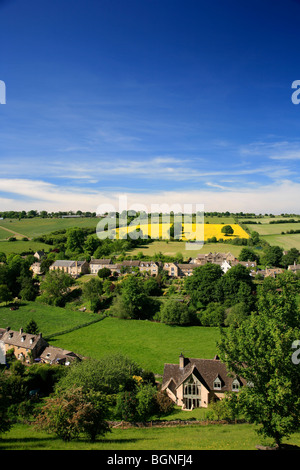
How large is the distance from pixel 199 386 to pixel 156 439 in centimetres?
1184

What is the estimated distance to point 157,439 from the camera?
18.2 metres

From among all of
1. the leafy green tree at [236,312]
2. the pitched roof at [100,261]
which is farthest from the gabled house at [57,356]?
the pitched roof at [100,261]

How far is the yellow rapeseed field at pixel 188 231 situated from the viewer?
370ft

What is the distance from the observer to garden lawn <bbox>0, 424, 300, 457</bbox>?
15555mm

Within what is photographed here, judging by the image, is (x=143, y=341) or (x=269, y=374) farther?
(x=143, y=341)

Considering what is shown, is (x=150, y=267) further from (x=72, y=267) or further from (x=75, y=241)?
(x=75, y=241)

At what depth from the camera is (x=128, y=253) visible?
314ft

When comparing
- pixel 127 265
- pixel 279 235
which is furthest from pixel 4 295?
pixel 279 235

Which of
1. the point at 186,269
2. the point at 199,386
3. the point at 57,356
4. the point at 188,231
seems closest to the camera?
the point at 199,386

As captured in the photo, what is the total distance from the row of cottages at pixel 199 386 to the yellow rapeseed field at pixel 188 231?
8118 centimetres

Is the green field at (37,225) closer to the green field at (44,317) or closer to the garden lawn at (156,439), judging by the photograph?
the green field at (44,317)

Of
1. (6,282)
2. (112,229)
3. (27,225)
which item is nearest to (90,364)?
(6,282)

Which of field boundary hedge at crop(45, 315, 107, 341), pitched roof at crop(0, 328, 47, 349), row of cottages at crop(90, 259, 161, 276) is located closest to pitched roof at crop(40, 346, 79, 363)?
pitched roof at crop(0, 328, 47, 349)
